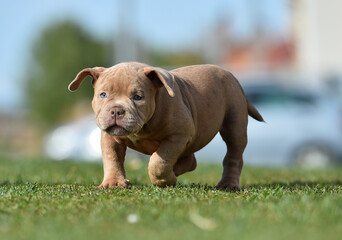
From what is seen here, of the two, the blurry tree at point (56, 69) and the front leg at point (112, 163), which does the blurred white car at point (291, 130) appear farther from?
the blurry tree at point (56, 69)

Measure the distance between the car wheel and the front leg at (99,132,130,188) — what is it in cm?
1007

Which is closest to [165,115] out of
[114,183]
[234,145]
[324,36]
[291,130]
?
[114,183]

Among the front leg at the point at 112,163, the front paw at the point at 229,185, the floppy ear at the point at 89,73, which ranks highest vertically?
the floppy ear at the point at 89,73

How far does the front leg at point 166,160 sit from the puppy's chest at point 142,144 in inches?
6.9

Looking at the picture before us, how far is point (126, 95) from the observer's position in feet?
17.3

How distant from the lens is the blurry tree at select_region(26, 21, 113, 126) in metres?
42.3

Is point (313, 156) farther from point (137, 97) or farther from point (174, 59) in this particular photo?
point (174, 59)

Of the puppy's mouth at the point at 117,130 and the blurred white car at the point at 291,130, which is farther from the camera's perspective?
the blurred white car at the point at 291,130

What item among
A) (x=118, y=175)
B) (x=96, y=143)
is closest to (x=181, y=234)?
(x=118, y=175)

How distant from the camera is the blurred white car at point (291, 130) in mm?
14844

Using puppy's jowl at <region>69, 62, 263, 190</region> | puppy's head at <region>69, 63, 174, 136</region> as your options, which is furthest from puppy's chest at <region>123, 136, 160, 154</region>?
puppy's head at <region>69, 63, 174, 136</region>

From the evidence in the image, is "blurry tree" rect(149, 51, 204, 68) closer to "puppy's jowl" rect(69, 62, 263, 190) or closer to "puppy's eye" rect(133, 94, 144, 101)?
"puppy's jowl" rect(69, 62, 263, 190)

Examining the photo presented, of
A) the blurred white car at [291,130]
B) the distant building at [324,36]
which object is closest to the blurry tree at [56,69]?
the distant building at [324,36]

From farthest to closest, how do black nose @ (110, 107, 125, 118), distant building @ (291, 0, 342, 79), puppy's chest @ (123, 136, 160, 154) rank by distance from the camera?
1. distant building @ (291, 0, 342, 79)
2. puppy's chest @ (123, 136, 160, 154)
3. black nose @ (110, 107, 125, 118)
